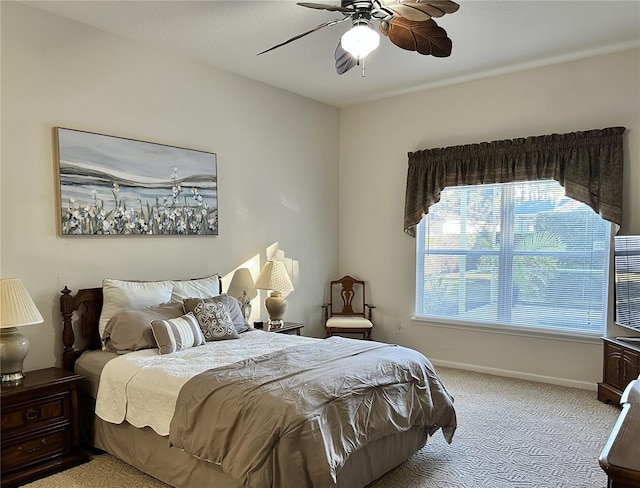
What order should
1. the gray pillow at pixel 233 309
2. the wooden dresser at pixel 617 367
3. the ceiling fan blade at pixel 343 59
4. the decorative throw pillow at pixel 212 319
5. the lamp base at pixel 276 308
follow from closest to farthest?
1. the ceiling fan blade at pixel 343 59
2. the decorative throw pillow at pixel 212 319
3. the wooden dresser at pixel 617 367
4. the gray pillow at pixel 233 309
5. the lamp base at pixel 276 308

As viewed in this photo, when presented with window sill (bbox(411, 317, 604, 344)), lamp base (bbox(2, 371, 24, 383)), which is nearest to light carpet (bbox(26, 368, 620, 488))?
window sill (bbox(411, 317, 604, 344))

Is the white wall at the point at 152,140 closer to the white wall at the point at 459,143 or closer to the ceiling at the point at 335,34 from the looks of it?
the ceiling at the point at 335,34

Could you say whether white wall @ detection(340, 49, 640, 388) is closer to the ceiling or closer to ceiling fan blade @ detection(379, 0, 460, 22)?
the ceiling

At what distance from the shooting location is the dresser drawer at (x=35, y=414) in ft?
8.59

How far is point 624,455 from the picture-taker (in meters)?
1.15

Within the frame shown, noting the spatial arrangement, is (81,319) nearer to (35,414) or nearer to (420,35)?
(35,414)

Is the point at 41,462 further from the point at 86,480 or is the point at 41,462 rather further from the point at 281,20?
the point at 281,20

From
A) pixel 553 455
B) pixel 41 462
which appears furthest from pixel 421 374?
pixel 41 462

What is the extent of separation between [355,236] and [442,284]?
3.97 feet

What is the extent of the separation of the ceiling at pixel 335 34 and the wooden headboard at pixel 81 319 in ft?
6.42

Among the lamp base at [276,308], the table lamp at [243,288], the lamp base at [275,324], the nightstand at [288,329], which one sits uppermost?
the table lamp at [243,288]

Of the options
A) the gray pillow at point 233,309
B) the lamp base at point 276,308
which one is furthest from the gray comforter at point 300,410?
the lamp base at point 276,308

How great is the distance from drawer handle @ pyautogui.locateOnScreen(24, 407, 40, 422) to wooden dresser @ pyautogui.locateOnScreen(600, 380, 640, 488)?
287 centimetres

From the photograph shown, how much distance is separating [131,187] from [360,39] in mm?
2131
